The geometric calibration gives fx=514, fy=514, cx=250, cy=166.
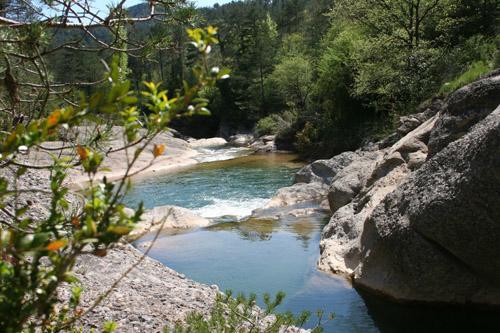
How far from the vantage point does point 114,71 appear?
5.28ft

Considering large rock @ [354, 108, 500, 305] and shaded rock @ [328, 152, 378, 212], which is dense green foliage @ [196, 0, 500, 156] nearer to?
shaded rock @ [328, 152, 378, 212]

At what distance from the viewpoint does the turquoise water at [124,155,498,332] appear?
832 centimetres

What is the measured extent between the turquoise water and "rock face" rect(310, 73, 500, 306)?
0.36m

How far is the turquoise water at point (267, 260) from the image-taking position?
8320mm

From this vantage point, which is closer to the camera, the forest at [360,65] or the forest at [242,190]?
the forest at [242,190]

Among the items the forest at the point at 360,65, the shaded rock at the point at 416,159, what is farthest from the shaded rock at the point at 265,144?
the shaded rock at the point at 416,159

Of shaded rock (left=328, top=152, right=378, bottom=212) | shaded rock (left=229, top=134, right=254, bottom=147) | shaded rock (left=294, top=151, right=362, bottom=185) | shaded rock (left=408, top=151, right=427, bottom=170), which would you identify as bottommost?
shaded rock (left=229, top=134, right=254, bottom=147)

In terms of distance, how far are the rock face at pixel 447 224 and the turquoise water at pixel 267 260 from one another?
0.36 metres

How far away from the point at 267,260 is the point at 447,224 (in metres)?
5.08

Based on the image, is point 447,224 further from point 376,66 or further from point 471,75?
point 376,66

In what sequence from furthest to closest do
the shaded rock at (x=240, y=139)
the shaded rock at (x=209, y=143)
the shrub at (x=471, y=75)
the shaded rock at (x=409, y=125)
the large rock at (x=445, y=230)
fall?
1. the shaded rock at (x=209, y=143)
2. the shaded rock at (x=240, y=139)
3. the shrub at (x=471, y=75)
4. the shaded rock at (x=409, y=125)
5. the large rock at (x=445, y=230)

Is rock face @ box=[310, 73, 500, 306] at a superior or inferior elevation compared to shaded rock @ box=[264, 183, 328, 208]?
superior

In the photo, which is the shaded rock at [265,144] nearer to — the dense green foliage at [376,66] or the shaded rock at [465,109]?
the dense green foliage at [376,66]

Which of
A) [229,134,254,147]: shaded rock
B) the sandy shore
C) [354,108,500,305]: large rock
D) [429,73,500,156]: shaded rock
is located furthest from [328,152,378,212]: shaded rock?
[229,134,254,147]: shaded rock
